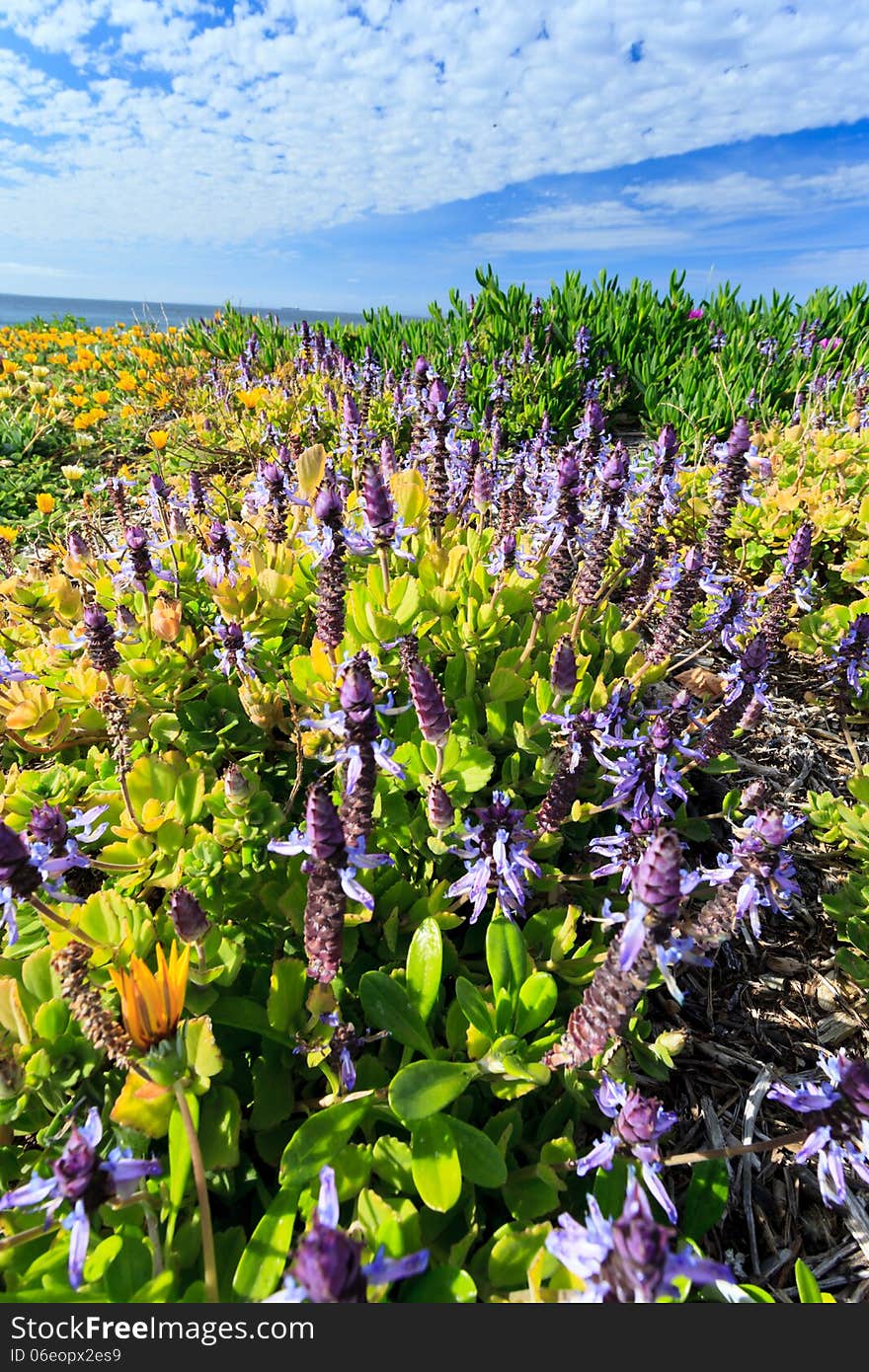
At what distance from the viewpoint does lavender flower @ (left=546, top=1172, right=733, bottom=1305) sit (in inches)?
36.2

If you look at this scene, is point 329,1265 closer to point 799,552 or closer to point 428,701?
point 428,701

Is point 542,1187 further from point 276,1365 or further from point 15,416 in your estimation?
point 15,416

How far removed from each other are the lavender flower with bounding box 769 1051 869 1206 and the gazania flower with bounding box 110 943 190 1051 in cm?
118

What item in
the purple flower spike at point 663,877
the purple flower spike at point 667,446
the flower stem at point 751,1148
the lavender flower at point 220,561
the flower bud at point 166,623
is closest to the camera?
the purple flower spike at point 663,877

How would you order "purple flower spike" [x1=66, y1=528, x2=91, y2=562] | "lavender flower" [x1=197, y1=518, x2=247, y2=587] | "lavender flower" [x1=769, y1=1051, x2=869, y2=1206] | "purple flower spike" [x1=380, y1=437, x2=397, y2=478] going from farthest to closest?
"purple flower spike" [x1=380, y1=437, x2=397, y2=478], "purple flower spike" [x1=66, y1=528, x2=91, y2=562], "lavender flower" [x1=197, y1=518, x2=247, y2=587], "lavender flower" [x1=769, y1=1051, x2=869, y2=1206]

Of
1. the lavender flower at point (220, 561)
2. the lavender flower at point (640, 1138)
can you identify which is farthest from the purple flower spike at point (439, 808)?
the lavender flower at point (220, 561)

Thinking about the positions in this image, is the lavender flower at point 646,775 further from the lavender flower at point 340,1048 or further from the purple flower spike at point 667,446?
the purple flower spike at point 667,446

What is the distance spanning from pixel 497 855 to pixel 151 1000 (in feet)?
2.64

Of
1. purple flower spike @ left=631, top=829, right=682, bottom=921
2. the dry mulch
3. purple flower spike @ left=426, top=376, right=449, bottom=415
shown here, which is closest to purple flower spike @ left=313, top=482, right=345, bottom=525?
purple flower spike @ left=426, top=376, right=449, bottom=415

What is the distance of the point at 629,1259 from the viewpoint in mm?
931

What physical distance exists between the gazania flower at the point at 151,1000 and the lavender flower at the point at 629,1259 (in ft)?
2.64

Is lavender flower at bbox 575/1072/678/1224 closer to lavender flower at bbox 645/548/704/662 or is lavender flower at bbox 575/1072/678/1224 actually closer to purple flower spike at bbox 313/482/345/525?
lavender flower at bbox 645/548/704/662

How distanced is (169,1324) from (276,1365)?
0.24m

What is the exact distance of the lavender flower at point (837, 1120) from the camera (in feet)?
4.04
